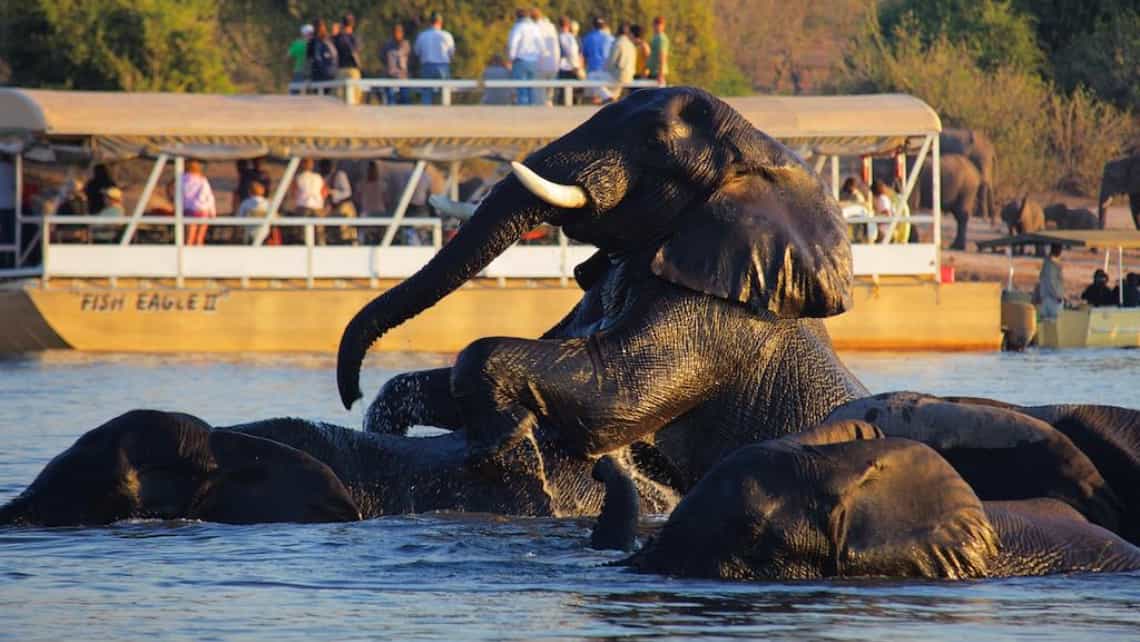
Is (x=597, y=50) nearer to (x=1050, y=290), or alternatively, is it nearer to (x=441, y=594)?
(x=1050, y=290)

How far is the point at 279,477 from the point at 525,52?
68.1 feet

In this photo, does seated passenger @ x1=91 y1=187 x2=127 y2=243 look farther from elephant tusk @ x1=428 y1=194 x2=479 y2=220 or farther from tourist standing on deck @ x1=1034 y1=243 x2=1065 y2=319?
tourist standing on deck @ x1=1034 y1=243 x2=1065 y2=319

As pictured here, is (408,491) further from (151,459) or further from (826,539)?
(826,539)

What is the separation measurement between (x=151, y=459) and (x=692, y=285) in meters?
2.13

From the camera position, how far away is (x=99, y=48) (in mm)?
43250

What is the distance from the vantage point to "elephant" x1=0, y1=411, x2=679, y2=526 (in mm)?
9359

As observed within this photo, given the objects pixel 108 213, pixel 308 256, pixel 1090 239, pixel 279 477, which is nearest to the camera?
pixel 279 477

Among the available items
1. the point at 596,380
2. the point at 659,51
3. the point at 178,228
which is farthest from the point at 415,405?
the point at 659,51

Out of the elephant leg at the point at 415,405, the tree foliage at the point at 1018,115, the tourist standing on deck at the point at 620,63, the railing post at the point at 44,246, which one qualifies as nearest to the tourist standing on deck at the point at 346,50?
the tourist standing on deck at the point at 620,63

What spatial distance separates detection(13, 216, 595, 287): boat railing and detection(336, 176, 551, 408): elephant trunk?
16401 mm

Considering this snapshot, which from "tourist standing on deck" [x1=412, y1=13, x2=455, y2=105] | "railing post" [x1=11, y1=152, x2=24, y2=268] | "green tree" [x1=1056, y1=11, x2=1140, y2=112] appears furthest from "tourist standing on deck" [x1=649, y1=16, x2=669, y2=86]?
"green tree" [x1=1056, y1=11, x2=1140, y2=112]

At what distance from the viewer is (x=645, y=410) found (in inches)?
378

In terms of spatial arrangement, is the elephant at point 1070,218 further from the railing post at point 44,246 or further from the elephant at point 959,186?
the railing post at point 44,246

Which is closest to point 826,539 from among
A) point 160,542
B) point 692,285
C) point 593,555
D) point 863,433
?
point 863,433
